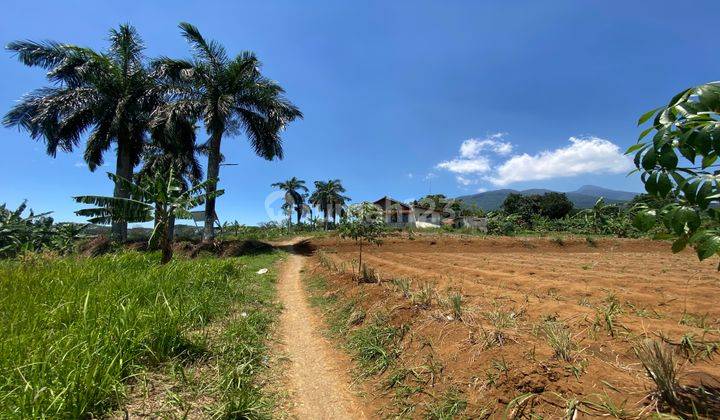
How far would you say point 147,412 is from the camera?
127 inches

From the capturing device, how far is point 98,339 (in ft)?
12.3

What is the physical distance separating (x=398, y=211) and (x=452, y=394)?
185 feet

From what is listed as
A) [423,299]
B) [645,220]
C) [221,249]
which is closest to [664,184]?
[645,220]

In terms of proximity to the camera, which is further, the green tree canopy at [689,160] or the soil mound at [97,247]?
the soil mound at [97,247]

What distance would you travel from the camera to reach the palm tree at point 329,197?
6500 centimetres

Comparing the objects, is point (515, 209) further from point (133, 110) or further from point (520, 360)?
point (520, 360)

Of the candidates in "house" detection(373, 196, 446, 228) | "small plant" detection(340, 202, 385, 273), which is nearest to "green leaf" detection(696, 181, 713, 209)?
"small plant" detection(340, 202, 385, 273)

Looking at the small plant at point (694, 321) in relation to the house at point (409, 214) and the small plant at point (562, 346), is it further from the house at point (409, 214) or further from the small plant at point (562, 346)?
the house at point (409, 214)

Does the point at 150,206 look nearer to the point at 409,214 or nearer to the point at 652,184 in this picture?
the point at 652,184

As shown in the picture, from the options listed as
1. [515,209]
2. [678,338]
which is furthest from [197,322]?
[515,209]

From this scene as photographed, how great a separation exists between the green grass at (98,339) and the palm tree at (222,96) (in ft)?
51.5

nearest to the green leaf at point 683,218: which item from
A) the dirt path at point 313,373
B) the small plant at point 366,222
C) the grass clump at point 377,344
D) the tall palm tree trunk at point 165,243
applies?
the dirt path at point 313,373

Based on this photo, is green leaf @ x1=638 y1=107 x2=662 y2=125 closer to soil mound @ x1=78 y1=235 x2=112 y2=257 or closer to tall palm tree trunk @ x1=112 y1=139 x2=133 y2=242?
soil mound @ x1=78 y1=235 x2=112 y2=257

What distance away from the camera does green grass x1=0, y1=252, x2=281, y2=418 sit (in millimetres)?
2984
